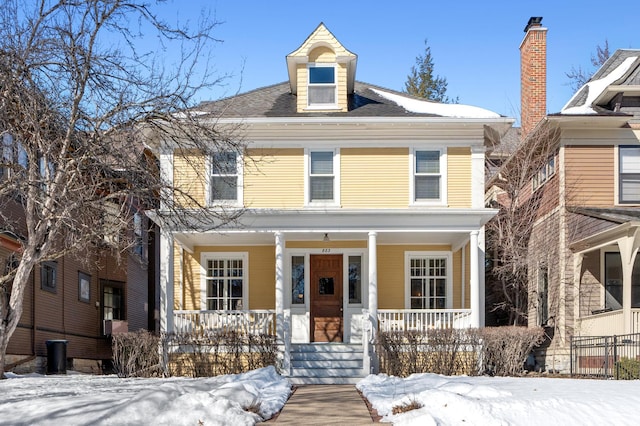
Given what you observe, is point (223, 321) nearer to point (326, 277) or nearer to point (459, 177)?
point (326, 277)

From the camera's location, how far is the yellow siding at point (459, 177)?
17.4 meters

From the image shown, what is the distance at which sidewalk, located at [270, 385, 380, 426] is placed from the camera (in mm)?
8595

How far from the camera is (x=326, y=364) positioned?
16547 mm

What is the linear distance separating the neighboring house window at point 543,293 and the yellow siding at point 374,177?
532 cm

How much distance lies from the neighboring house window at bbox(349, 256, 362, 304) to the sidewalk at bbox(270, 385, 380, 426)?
601 centimetres

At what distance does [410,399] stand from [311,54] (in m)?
11.3

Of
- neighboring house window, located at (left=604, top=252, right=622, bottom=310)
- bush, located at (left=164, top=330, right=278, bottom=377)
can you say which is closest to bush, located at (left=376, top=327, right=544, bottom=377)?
bush, located at (left=164, top=330, right=278, bottom=377)

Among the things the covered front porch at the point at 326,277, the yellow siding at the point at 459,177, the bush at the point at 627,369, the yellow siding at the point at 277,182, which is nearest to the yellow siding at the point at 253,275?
the covered front porch at the point at 326,277

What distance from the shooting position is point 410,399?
29.5 ft

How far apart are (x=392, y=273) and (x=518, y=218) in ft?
16.2

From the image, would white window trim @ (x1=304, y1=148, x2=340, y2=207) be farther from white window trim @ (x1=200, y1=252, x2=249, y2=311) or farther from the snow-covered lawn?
the snow-covered lawn

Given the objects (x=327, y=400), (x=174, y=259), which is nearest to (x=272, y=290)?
(x=174, y=259)

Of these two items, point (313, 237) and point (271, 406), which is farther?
point (313, 237)

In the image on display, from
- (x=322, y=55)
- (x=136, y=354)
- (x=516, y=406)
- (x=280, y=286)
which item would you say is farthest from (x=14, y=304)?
(x=322, y=55)
